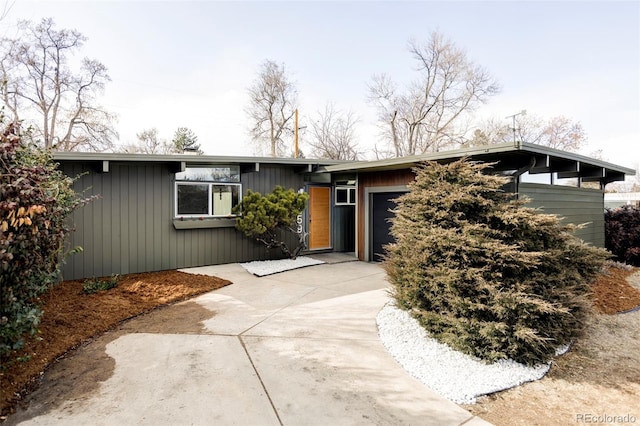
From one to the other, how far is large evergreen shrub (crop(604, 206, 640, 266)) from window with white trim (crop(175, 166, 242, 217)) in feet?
29.3

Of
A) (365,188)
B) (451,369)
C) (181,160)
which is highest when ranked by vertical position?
(181,160)

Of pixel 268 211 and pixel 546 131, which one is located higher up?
pixel 546 131

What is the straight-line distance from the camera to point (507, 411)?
2.32 metres

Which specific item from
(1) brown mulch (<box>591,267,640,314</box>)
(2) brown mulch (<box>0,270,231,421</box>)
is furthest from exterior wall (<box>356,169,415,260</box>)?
(1) brown mulch (<box>591,267,640,314</box>)

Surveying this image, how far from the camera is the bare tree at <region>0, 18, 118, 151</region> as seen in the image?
50.4 feet

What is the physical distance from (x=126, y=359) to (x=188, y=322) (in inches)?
38.4

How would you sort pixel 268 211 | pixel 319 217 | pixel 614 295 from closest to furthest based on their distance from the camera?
pixel 614 295, pixel 268 211, pixel 319 217

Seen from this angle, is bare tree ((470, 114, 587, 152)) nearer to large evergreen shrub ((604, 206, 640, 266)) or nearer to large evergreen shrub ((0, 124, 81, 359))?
large evergreen shrub ((604, 206, 640, 266))

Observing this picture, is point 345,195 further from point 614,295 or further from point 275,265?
point 614,295

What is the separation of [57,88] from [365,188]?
17.3 metres

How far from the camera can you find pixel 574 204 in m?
6.59

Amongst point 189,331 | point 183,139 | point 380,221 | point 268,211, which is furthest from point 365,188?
point 183,139

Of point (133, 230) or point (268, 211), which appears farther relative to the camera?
point (268, 211)

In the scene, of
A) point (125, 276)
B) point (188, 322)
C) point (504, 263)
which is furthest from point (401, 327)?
point (125, 276)
